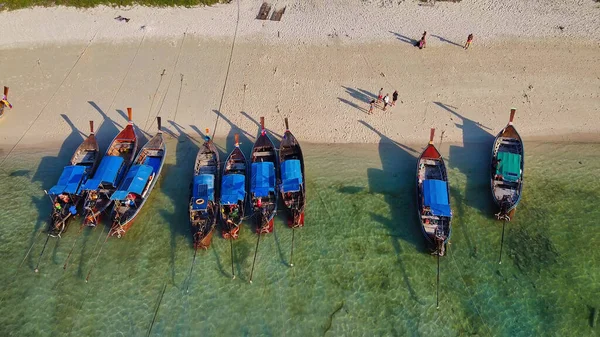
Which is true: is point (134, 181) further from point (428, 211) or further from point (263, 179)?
point (428, 211)

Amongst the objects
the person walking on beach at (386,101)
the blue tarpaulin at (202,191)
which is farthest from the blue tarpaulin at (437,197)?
the blue tarpaulin at (202,191)

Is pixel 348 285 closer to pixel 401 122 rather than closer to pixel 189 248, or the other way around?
pixel 189 248

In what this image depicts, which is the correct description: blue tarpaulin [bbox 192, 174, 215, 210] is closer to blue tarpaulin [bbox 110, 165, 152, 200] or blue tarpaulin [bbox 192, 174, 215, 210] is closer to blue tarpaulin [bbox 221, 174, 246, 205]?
blue tarpaulin [bbox 221, 174, 246, 205]

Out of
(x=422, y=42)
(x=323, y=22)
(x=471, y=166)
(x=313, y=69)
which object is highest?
(x=323, y=22)

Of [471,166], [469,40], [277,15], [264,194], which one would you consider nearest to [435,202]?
[471,166]

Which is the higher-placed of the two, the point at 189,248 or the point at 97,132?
the point at 97,132

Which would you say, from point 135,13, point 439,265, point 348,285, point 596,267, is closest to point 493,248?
point 439,265
